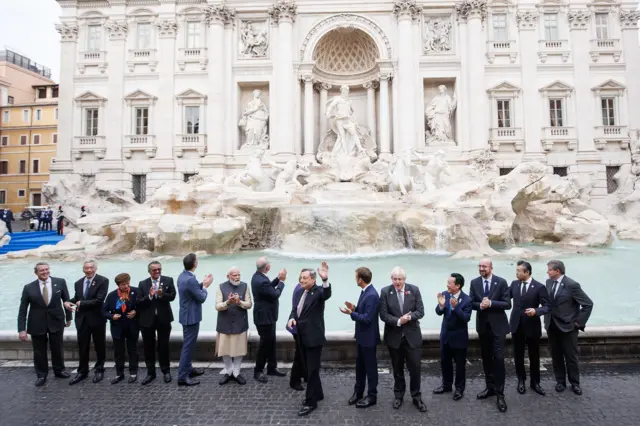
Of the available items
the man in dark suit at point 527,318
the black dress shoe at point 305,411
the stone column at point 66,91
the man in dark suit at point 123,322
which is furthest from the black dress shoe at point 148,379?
the stone column at point 66,91

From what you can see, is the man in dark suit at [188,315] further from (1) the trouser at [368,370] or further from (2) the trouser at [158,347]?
(1) the trouser at [368,370]

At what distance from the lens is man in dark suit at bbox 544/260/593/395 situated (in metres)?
3.65

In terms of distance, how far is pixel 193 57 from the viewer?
20.6 meters

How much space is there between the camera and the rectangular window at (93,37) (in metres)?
21.4

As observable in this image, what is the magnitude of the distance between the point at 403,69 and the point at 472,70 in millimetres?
3403

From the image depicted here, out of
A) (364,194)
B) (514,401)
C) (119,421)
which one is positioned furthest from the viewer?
(364,194)

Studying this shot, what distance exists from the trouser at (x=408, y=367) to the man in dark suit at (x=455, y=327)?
33cm

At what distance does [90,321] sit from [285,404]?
2179 mm

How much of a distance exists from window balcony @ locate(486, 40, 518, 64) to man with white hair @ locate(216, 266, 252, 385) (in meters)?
20.5

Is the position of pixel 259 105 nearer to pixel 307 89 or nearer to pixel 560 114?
pixel 307 89

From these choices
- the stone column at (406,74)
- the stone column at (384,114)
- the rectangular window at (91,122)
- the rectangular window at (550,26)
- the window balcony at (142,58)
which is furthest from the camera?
the rectangular window at (91,122)

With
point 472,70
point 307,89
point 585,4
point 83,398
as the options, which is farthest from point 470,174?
point 83,398

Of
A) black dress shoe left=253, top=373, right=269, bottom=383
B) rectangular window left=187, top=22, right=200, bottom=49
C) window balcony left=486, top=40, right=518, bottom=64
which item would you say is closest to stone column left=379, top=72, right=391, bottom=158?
window balcony left=486, top=40, right=518, bottom=64

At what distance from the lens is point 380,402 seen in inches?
141
